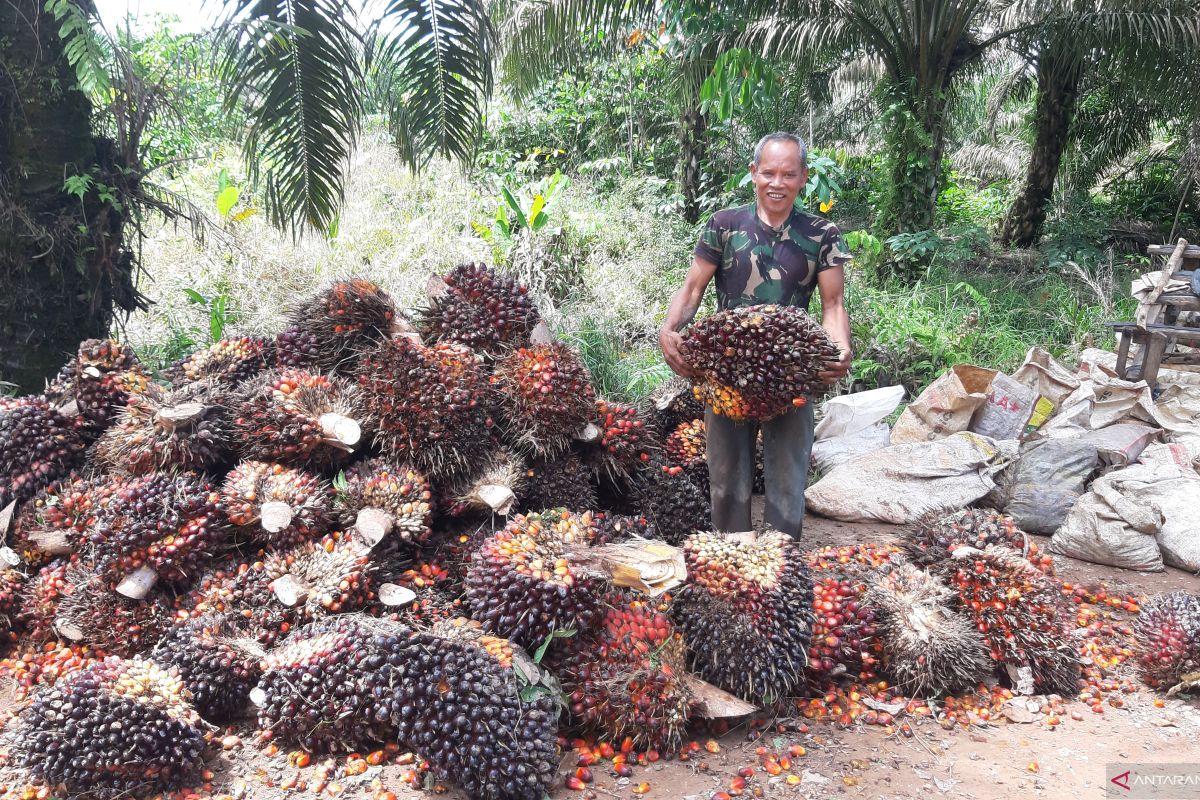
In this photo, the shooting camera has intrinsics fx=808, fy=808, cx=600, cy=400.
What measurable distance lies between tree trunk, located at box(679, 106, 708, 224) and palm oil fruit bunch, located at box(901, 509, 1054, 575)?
7099 millimetres

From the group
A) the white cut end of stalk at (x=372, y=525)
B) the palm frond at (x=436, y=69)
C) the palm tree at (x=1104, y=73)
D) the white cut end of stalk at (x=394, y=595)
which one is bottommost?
the white cut end of stalk at (x=394, y=595)

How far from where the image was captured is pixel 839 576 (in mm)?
2711

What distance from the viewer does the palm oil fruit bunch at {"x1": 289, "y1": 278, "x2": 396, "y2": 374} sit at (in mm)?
2939

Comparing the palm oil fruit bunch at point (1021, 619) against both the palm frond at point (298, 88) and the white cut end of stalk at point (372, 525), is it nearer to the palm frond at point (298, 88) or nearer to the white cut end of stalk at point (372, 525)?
the white cut end of stalk at point (372, 525)

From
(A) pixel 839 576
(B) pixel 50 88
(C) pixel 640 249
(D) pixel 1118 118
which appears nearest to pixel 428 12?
(B) pixel 50 88

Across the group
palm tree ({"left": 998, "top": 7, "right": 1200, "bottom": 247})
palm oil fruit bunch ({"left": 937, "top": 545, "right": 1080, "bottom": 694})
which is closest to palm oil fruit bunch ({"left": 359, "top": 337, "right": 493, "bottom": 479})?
palm oil fruit bunch ({"left": 937, "top": 545, "right": 1080, "bottom": 694})

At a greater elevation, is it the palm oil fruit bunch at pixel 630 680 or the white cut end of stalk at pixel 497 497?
the white cut end of stalk at pixel 497 497

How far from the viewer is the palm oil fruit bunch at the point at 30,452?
9.36 ft

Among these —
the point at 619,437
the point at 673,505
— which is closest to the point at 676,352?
the point at 619,437

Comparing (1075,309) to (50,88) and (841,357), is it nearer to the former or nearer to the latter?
(841,357)

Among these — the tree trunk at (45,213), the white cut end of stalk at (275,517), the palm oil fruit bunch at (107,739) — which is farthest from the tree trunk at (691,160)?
the palm oil fruit bunch at (107,739)

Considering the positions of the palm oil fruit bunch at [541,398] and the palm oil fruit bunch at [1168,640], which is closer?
the palm oil fruit bunch at [1168,640]

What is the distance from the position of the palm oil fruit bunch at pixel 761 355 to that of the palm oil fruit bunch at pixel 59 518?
1.95 m

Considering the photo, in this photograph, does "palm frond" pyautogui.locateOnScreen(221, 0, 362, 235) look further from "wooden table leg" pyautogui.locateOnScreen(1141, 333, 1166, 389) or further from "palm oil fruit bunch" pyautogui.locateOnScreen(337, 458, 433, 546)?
"wooden table leg" pyautogui.locateOnScreen(1141, 333, 1166, 389)
